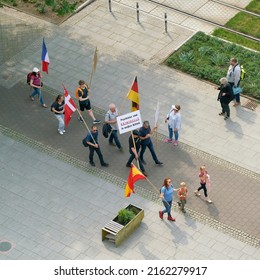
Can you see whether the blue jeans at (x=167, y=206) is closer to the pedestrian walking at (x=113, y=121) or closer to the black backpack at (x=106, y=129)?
the pedestrian walking at (x=113, y=121)

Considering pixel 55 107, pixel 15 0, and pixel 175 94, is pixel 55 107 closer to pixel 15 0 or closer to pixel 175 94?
pixel 175 94

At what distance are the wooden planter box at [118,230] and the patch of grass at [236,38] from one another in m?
10.3

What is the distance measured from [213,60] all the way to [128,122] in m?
6.60

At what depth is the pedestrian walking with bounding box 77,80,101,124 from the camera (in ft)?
99.3

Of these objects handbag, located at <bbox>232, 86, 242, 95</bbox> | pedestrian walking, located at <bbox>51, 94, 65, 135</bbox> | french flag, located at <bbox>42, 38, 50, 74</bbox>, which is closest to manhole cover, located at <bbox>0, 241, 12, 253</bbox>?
pedestrian walking, located at <bbox>51, 94, 65, 135</bbox>

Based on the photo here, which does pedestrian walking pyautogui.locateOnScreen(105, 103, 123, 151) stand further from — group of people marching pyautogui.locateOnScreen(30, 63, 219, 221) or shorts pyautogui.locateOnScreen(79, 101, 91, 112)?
shorts pyautogui.locateOnScreen(79, 101, 91, 112)

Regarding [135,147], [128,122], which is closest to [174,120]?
[135,147]

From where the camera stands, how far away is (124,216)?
26.3m

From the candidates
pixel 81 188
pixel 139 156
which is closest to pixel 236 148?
pixel 139 156

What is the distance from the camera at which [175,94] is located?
105ft

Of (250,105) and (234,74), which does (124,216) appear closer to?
(234,74)

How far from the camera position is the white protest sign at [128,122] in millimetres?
27866

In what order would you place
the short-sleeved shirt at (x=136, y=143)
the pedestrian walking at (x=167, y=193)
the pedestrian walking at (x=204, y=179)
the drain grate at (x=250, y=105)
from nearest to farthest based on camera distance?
the pedestrian walking at (x=167, y=193)
the pedestrian walking at (x=204, y=179)
the short-sleeved shirt at (x=136, y=143)
the drain grate at (x=250, y=105)

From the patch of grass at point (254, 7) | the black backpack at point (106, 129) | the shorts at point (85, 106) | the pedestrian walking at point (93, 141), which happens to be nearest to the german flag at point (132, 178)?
the pedestrian walking at point (93, 141)
